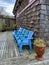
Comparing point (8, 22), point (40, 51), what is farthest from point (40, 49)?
point (8, 22)

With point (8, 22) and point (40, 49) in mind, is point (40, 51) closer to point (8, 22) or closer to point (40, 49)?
point (40, 49)

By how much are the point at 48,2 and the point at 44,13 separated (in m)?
0.49

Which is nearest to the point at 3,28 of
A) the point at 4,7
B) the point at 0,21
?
the point at 0,21

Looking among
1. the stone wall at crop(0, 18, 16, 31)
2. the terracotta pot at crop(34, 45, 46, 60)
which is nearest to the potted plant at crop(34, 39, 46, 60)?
the terracotta pot at crop(34, 45, 46, 60)

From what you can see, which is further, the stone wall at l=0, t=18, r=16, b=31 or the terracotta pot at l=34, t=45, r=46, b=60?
the stone wall at l=0, t=18, r=16, b=31

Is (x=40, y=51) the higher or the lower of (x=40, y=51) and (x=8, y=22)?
the lower

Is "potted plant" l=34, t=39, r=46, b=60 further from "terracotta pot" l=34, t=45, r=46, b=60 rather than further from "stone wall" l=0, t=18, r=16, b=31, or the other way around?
"stone wall" l=0, t=18, r=16, b=31

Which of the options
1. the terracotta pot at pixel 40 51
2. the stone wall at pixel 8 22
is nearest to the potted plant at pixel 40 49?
the terracotta pot at pixel 40 51

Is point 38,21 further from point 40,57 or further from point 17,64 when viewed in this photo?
point 17,64

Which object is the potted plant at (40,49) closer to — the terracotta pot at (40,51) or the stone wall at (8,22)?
the terracotta pot at (40,51)

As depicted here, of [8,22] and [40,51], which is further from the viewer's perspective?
[8,22]

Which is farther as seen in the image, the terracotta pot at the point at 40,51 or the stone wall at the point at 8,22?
the stone wall at the point at 8,22

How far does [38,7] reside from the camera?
5047 mm

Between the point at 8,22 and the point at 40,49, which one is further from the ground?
the point at 8,22
